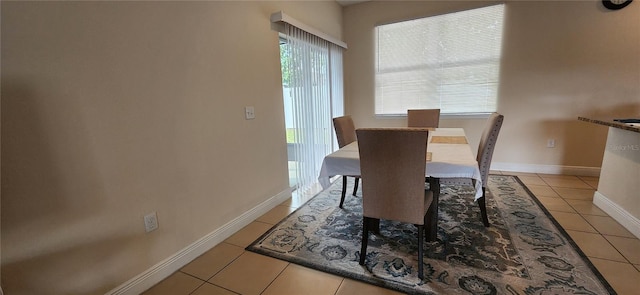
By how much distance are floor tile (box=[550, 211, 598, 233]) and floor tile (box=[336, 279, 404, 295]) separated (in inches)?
66.1

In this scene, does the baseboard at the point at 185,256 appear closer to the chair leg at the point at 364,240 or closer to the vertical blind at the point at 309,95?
the vertical blind at the point at 309,95

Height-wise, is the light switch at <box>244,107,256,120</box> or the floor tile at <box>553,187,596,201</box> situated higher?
the light switch at <box>244,107,256,120</box>

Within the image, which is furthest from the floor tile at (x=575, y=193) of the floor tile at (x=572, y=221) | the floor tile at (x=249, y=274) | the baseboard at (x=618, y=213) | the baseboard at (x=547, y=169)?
the floor tile at (x=249, y=274)

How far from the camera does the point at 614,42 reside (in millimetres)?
2949

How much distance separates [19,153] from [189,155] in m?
0.81

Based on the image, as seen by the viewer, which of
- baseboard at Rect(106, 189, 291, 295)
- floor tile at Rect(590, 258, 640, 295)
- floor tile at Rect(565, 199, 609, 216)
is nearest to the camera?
floor tile at Rect(590, 258, 640, 295)

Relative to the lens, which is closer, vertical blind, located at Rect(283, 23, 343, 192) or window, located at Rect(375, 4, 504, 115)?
vertical blind, located at Rect(283, 23, 343, 192)

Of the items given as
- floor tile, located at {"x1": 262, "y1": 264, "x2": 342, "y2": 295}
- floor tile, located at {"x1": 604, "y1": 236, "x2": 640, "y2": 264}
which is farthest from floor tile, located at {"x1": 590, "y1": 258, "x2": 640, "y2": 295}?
floor tile, located at {"x1": 262, "y1": 264, "x2": 342, "y2": 295}

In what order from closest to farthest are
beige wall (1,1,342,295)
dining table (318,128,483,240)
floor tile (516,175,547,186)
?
beige wall (1,1,342,295) → dining table (318,128,483,240) → floor tile (516,175,547,186)

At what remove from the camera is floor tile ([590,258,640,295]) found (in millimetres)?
1416

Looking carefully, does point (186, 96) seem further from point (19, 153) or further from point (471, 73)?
point (471, 73)

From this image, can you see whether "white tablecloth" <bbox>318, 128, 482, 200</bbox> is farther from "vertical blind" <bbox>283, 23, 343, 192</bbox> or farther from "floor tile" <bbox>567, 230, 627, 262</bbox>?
"vertical blind" <bbox>283, 23, 343, 192</bbox>

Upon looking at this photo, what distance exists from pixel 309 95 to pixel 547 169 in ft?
10.7

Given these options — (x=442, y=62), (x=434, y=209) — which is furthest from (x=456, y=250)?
(x=442, y=62)
